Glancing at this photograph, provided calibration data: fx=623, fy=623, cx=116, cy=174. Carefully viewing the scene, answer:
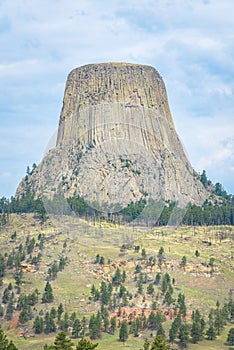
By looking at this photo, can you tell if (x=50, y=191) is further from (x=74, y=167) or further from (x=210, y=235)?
(x=210, y=235)

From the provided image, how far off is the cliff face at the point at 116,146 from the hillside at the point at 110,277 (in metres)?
21.5

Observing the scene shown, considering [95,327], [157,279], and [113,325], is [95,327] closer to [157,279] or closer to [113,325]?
[113,325]

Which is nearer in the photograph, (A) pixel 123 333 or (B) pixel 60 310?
(A) pixel 123 333

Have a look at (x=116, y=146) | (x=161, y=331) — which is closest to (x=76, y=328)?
(x=161, y=331)

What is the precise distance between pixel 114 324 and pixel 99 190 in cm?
6255

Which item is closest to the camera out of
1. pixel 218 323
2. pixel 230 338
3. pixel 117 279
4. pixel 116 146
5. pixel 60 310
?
Answer: pixel 230 338

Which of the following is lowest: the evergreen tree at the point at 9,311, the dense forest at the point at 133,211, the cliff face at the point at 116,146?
the evergreen tree at the point at 9,311

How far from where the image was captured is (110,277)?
96.6 meters

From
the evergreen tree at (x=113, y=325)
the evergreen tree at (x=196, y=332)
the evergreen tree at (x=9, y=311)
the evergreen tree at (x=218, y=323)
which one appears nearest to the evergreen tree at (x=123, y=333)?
the evergreen tree at (x=113, y=325)

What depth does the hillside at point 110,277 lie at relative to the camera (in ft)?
259

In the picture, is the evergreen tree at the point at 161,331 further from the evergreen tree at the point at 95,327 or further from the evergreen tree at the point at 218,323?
the evergreen tree at the point at 218,323

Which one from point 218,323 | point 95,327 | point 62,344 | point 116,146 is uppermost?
point 116,146

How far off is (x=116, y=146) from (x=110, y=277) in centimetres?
5616

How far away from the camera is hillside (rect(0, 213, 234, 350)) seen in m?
79.1
